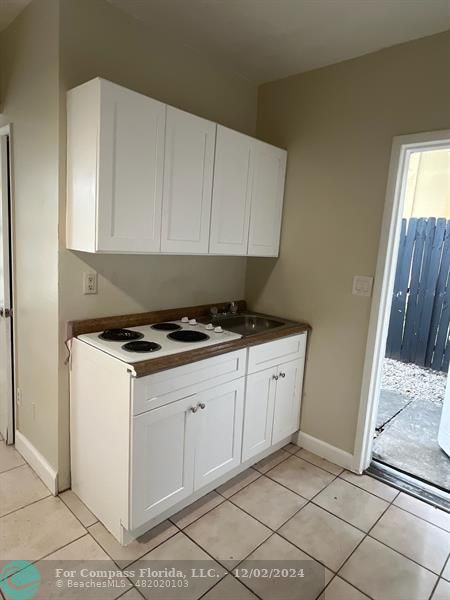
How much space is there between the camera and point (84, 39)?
1.85 metres

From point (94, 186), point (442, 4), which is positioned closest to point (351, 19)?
point (442, 4)

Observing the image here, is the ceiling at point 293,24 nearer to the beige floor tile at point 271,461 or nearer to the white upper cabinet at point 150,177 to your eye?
the white upper cabinet at point 150,177

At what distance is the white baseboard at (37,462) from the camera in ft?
6.90

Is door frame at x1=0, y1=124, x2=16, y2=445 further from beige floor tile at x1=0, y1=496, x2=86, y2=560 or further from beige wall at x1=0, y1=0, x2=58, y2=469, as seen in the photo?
beige floor tile at x1=0, y1=496, x2=86, y2=560

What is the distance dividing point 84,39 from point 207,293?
1.65 meters

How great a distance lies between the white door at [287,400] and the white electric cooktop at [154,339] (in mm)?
561

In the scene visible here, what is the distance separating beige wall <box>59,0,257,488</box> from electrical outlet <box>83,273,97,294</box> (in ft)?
0.10

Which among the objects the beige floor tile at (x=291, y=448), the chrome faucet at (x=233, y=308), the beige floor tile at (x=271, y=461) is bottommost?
the beige floor tile at (x=291, y=448)

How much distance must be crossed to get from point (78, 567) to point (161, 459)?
22.0 inches

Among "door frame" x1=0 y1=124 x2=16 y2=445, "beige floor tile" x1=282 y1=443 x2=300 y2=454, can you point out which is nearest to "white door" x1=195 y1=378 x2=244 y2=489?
"beige floor tile" x1=282 y1=443 x2=300 y2=454

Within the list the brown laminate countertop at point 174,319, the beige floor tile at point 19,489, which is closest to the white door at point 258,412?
the brown laminate countertop at point 174,319

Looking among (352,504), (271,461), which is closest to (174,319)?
(271,461)

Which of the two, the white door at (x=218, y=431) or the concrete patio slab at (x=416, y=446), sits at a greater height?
the white door at (x=218, y=431)

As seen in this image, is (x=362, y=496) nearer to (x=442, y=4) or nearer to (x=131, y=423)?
(x=131, y=423)
